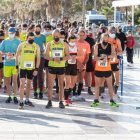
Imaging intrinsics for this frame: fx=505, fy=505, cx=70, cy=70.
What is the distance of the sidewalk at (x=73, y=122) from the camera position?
367 inches

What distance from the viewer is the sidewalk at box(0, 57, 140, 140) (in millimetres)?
9312

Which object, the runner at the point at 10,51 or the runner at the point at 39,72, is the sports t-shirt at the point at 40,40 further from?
the runner at the point at 10,51

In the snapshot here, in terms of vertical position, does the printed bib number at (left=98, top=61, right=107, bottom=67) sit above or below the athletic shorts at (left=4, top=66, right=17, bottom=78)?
above

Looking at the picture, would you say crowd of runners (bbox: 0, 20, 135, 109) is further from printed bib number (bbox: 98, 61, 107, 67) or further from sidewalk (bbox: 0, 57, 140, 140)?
sidewalk (bbox: 0, 57, 140, 140)

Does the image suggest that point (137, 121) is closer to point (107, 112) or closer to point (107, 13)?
point (107, 112)

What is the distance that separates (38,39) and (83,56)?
1398mm

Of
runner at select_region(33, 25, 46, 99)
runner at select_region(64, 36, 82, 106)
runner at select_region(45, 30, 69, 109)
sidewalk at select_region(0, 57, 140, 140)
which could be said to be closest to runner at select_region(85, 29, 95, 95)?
sidewalk at select_region(0, 57, 140, 140)

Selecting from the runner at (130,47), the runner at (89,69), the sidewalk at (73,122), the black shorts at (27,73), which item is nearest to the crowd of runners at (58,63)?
the black shorts at (27,73)

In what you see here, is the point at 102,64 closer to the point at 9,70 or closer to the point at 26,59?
the point at 26,59

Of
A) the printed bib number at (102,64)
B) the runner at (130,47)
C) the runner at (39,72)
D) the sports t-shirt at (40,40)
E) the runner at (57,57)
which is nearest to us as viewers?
the runner at (57,57)

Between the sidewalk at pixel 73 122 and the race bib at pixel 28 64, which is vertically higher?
the race bib at pixel 28 64

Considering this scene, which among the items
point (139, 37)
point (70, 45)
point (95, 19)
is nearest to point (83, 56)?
point (70, 45)

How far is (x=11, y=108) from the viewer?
39.4 feet

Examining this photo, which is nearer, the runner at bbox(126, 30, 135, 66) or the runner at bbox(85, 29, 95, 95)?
the runner at bbox(85, 29, 95, 95)
